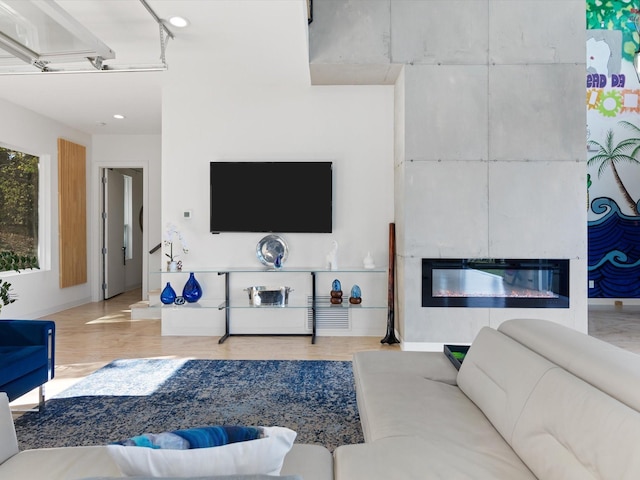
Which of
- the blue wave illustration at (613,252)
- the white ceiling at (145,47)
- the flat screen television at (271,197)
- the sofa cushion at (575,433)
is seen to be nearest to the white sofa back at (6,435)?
the sofa cushion at (575,433)

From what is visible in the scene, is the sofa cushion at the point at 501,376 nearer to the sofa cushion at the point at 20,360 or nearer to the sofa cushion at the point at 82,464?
the sofa cushion at the point at 82,464

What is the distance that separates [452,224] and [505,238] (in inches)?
21.1

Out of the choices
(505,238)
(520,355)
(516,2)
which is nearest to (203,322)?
(505,238)

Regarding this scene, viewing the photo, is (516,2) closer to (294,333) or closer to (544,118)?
(544,118)

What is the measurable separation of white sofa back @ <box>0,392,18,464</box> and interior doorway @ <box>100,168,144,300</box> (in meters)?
6.01

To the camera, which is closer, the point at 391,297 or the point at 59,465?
the point at 59,465

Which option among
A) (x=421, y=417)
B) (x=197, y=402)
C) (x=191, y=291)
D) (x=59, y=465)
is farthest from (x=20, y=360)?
(x=421, y=417)

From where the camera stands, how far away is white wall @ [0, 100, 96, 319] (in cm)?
499

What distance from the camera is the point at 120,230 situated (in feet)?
25.2

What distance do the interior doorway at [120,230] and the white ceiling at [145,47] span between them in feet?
6.59

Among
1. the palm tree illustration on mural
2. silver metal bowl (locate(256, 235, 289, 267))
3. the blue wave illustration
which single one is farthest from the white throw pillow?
the palm tree illustration on mural

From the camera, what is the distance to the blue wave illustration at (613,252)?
6.18m

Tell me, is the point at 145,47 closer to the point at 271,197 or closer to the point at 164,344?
the point at 271,197

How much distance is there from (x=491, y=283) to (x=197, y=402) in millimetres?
2939
